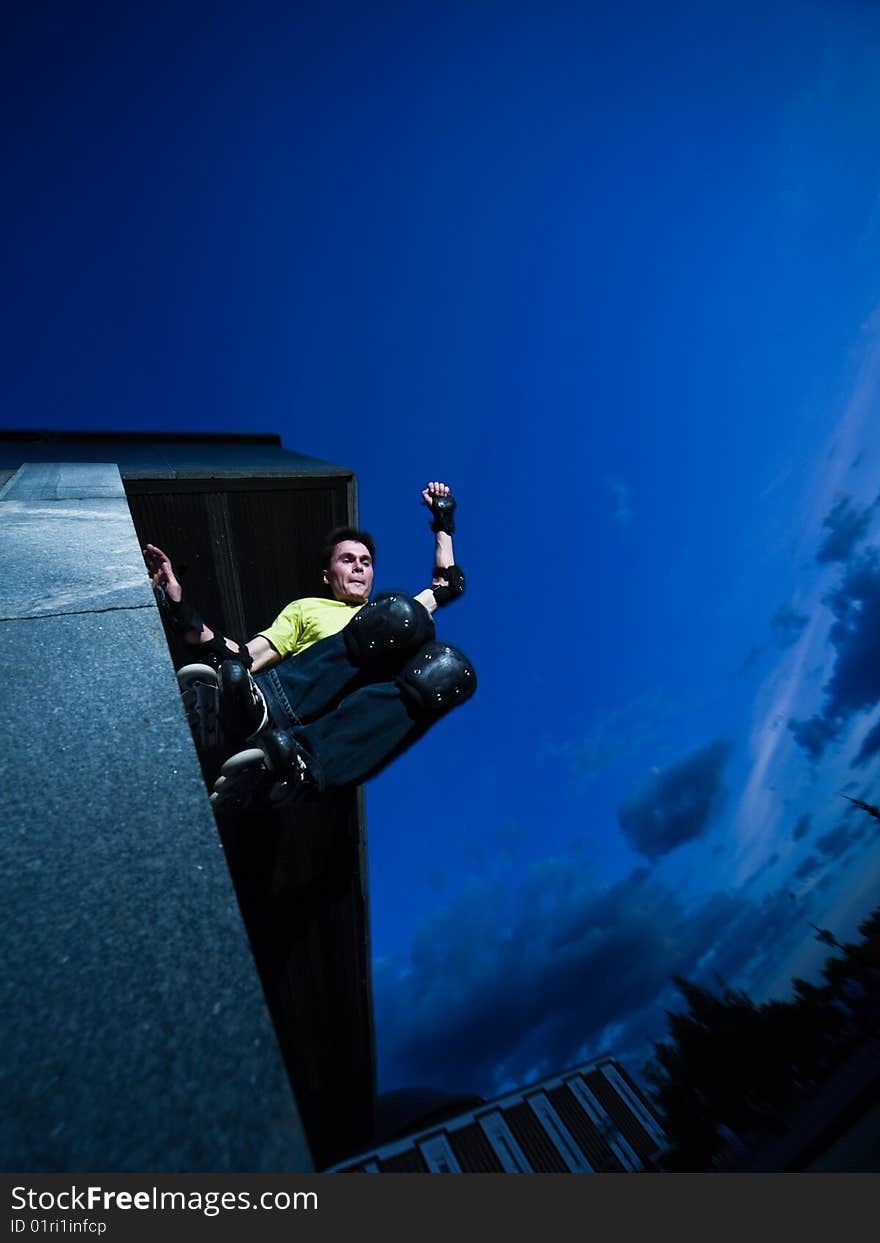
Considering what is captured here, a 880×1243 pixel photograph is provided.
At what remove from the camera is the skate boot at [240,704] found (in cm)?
262

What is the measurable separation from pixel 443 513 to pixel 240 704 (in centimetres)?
282

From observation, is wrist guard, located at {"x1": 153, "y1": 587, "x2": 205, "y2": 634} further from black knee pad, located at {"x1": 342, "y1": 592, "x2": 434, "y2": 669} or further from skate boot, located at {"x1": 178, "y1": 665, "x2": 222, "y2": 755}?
black knee pad, located at {"x1": 342, "y1": 592, "x2": 434, "y2": 669}

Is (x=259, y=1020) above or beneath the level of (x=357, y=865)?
beneath

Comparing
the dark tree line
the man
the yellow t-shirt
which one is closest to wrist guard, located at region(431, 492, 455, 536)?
the yellow t-shirt

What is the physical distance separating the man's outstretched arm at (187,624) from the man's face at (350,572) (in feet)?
2.66

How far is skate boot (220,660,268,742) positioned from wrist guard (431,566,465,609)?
180cm

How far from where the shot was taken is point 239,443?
970 centimetres

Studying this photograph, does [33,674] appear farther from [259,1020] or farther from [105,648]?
[259,1020]

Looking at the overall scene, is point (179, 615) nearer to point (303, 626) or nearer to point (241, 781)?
point (303, 626)

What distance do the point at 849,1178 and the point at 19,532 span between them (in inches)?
208

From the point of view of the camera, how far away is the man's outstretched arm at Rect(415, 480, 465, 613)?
4184 millimetres

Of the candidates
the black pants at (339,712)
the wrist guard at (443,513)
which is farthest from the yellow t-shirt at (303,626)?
the wrist guard at (443,513)

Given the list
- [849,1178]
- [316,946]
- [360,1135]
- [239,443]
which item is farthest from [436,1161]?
[239,443]

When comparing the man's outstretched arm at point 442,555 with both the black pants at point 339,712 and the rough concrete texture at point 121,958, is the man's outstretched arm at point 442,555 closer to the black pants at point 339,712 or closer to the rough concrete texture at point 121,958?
the black pants at point 339,712
